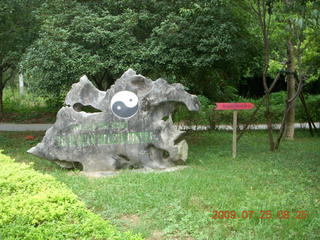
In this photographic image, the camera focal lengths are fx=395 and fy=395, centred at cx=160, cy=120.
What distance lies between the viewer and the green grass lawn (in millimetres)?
4469

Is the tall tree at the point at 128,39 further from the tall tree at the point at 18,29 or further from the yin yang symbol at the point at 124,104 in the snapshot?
the tall tree at the point at 18,29

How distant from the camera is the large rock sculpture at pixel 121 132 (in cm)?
750

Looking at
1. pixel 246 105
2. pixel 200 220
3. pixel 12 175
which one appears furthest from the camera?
pixel 246 105

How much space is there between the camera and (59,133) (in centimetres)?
752

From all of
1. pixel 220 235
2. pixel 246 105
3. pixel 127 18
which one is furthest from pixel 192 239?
pixel 127 18

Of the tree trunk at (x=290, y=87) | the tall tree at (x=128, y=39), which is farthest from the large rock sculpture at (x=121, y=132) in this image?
the tree trunk at (x=290, y=87)

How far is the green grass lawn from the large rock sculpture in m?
0.43

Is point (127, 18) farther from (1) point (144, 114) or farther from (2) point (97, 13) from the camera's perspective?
(1) point (144, 114)

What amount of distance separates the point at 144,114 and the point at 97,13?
3.18m
